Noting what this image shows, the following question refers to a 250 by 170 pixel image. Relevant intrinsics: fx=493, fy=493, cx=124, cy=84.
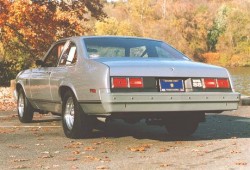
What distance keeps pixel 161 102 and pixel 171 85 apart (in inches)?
12.2

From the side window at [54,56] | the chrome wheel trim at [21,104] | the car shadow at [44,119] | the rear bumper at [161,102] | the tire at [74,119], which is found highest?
the side window at [54,56]

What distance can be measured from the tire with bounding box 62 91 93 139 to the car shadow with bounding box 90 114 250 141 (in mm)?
379

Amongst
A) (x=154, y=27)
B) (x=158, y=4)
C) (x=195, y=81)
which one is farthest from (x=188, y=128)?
(x=158, y=4)

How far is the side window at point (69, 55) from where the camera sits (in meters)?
7.82

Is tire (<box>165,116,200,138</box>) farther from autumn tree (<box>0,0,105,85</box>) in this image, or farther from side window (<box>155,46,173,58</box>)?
autumn tree (<box>0,0,105,85</box>)

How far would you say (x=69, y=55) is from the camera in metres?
8.05

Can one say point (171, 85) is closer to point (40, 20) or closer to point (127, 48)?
point (127, 48)

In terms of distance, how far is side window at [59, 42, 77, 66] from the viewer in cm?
782

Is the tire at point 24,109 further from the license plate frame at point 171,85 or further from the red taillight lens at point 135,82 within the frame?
the license plate frame at point 171,85

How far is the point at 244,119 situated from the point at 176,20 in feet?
211

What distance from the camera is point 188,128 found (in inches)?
315

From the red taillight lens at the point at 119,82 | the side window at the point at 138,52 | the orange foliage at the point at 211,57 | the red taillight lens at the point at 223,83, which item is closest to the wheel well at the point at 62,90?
the side window at the point at 138,52

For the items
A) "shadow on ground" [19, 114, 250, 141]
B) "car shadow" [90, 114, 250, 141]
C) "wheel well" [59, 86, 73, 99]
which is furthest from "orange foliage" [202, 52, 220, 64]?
"wheel well" [59, 86, 73, 99]

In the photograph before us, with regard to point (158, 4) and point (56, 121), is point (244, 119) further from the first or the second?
point (158, 4)
